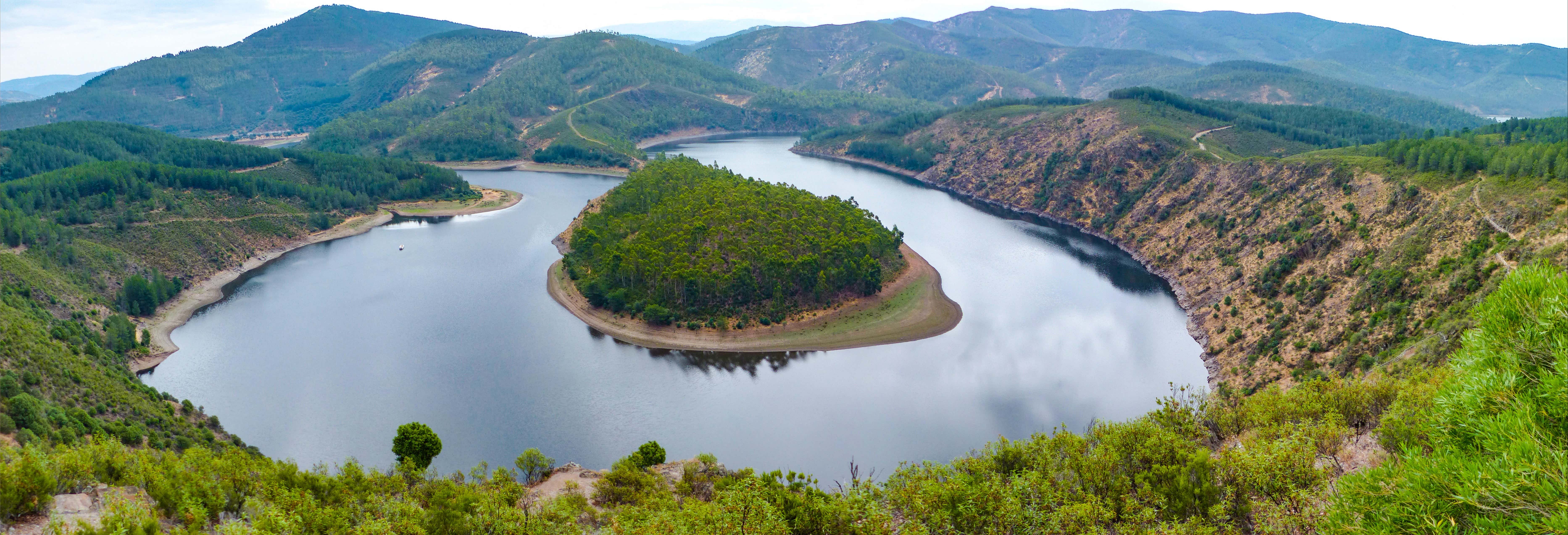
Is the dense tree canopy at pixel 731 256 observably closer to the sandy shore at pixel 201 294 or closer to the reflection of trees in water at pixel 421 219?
the sandy shore at pixel 201 294

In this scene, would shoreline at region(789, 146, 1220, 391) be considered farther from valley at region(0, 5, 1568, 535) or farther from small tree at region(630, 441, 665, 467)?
small tree at region(630, 441, 665, 467)

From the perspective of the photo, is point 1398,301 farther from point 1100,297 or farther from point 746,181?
point 746,181

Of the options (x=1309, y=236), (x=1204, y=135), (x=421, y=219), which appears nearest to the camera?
(x=1309, y=236)

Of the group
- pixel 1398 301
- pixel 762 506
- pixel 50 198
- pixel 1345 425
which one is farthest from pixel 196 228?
pixel 1398 301

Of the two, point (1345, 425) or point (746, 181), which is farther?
point (746, 181)

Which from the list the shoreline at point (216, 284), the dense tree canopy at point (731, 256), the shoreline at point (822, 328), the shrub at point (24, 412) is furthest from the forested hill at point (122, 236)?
the dense tree canopy at point (731, 256)

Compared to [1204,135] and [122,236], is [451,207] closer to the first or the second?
[122,236]

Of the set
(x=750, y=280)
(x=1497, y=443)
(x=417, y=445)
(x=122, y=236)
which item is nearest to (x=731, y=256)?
(x=750, y=280)
